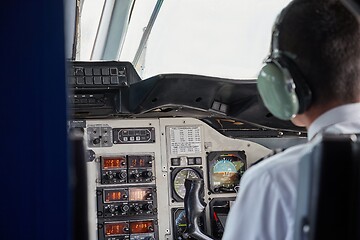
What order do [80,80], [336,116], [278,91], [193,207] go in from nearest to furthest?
[336,116]
[278,91]
[80,80]
[193,207]

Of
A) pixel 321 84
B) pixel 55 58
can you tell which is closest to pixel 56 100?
pixel 55 58

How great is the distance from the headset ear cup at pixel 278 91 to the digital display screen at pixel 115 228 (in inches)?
156

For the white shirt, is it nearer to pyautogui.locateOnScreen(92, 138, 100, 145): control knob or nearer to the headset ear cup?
the headset ear cup

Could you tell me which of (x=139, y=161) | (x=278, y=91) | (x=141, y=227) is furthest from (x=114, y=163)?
(x=278, y=91)

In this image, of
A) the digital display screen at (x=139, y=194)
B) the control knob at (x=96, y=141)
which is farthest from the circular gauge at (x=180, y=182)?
the control knob at (x=96, y=141)

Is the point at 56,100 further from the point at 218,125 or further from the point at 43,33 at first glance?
Answer: the point at 218,125

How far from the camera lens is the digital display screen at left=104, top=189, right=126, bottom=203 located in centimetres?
555

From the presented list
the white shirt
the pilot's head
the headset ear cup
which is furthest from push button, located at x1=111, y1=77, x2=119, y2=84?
the white shirt

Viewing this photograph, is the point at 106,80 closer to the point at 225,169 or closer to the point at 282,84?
the point at 225,169

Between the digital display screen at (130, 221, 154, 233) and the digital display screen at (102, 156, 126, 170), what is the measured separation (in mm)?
506

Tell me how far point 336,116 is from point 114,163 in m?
4.12

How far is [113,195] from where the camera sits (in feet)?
18.3

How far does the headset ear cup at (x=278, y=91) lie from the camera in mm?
1623

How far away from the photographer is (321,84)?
1.61 m
